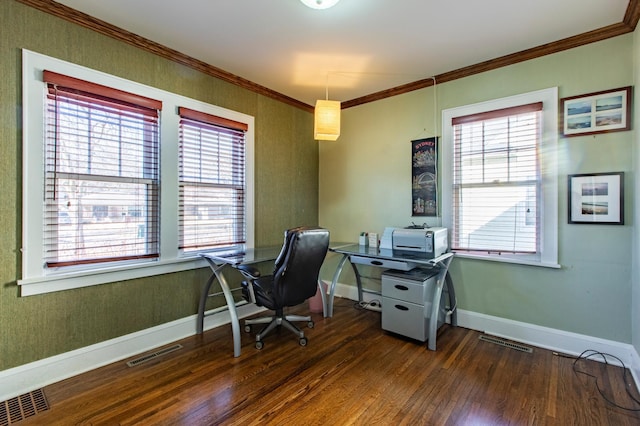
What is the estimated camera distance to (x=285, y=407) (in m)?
1.79

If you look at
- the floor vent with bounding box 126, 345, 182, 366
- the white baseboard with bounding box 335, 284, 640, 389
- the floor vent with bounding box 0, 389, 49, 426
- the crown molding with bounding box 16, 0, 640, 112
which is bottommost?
the floor vent with bounding box 0, 389, 49, 426

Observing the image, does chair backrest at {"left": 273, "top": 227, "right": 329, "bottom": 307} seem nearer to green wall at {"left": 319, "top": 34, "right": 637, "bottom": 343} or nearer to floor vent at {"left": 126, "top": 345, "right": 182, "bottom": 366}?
floor vent at {"left": 126, "top": 345, "right": 182, "bottom": 366}

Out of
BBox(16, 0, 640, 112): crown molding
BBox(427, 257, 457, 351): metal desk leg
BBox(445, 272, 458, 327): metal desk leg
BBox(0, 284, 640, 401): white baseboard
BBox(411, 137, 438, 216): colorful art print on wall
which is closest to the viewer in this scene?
BBox(0, 284, 640, 401): white baseboard

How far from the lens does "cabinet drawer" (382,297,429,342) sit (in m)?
2.57

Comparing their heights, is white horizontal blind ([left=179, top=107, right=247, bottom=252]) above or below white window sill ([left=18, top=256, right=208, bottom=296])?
above

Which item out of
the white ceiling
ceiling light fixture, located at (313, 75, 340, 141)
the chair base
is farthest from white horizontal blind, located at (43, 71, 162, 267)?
ceiling light fixture, located at (313, 75, 340, 141)

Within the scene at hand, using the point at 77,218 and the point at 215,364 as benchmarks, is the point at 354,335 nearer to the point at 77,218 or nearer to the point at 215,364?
the point at 215,364

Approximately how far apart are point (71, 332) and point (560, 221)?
389 centimetres

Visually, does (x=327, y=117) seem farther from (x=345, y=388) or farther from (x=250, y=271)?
(x=345, y=388)

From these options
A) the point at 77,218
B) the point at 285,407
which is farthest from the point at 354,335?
the point at 77,218

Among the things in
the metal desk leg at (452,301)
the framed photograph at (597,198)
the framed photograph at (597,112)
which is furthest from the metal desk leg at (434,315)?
the framed photograph at (597,112)

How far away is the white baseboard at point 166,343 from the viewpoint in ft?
6.38

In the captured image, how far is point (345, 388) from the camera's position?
198cm

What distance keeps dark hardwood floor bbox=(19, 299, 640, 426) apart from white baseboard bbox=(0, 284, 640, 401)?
9 centimetres
